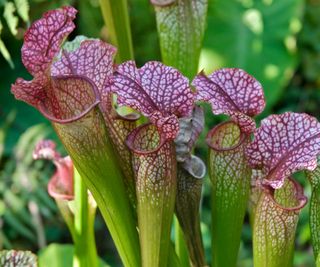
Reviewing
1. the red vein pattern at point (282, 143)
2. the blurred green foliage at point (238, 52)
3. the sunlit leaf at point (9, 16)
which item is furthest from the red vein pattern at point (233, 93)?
the blurred green foliage at point (238, 52)

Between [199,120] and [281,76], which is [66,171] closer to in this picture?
[199,120]

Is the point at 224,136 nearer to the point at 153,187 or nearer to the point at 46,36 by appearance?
the point at 153,187

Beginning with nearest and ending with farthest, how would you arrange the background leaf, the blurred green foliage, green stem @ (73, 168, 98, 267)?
1. green stem @ (73, 168, 98, 267)
2. the blurred green foliage
3. the background leaf

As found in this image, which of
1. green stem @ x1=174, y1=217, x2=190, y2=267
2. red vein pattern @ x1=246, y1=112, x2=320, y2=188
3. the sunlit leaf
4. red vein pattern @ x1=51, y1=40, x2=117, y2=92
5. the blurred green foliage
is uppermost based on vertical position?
the blurred green foliage

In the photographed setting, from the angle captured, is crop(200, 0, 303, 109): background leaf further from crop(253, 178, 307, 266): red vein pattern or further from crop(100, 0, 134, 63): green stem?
crop(253, 178, 307, 266): red vein pattern

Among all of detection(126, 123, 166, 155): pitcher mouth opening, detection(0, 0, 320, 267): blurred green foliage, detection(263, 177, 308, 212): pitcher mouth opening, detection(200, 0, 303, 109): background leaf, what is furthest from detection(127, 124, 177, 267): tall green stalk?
detection(200, 0, 303, 109): background leaf

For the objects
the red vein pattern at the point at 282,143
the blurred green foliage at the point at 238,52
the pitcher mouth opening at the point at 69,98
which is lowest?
the red vein pattern at the point at 282,143

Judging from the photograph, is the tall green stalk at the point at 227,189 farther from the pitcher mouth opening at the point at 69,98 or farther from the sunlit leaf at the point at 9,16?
the sunlit leaf at the point at 9,16

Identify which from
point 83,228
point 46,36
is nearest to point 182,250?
point 83,228

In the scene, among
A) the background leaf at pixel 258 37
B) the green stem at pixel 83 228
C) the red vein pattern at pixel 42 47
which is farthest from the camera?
the background leaf at pixel 258 37
